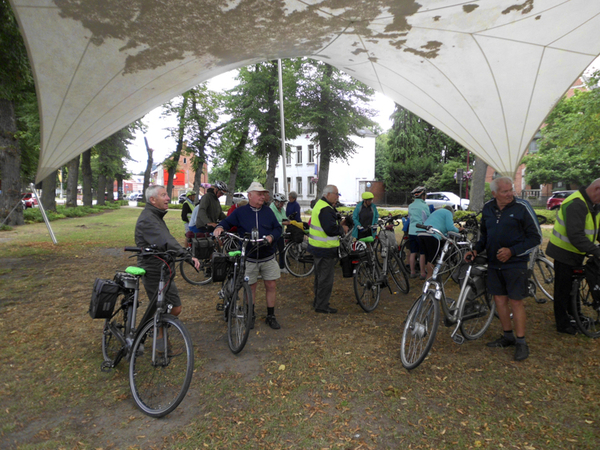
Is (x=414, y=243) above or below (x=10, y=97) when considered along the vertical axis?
below

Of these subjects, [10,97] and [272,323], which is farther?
[10,97]

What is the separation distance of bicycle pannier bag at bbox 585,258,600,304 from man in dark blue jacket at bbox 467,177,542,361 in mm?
1032

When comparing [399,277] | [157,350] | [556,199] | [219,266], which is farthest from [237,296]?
[556,199]

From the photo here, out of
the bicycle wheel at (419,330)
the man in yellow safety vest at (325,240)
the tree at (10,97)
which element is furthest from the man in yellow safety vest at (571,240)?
the tree at (10,97)

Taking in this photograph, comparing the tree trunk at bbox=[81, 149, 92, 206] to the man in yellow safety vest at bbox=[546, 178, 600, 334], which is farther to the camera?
the tree trunk at bbox=[81, 149, 92, 206]

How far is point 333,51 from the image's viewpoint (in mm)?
8641

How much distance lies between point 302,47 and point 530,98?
4.90m

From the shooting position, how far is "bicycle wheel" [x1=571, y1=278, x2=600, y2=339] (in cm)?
463

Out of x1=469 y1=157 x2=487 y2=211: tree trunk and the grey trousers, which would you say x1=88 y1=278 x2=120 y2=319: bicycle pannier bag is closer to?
the grey trousers

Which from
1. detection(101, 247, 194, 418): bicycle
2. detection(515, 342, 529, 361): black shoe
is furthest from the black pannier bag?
detection(515, 342, 529, 361): black shoe

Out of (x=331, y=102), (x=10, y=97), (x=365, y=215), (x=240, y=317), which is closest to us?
(x=240, y=317)

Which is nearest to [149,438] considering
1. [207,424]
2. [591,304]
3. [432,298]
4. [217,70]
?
[207,424]

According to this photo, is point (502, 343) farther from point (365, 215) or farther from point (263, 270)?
point (365, 215)

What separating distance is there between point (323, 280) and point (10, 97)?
9110mm
